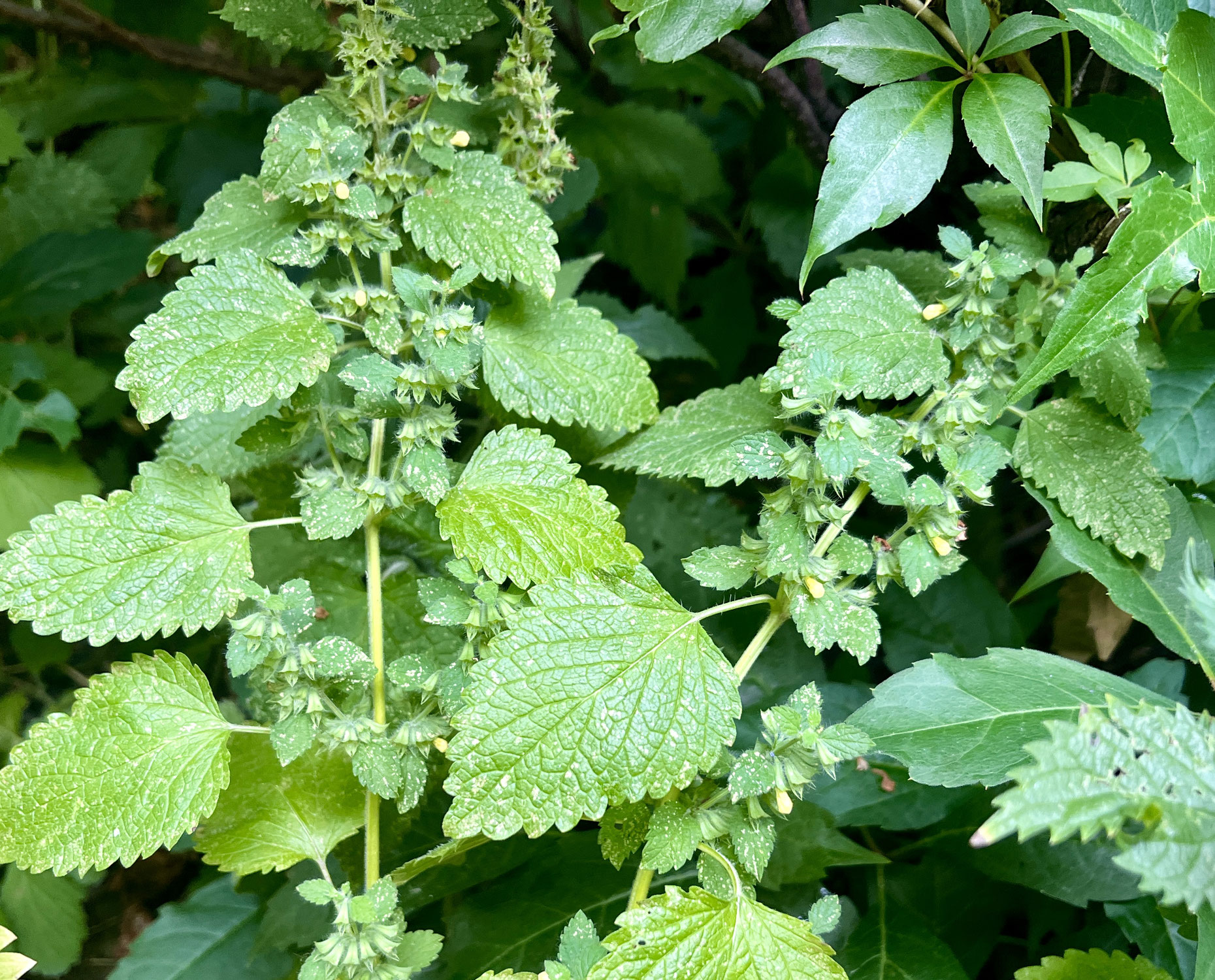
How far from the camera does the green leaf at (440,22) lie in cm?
87

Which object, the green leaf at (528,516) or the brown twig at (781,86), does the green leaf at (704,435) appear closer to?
the green leaf at (528,516)

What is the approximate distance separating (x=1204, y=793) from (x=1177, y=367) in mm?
508

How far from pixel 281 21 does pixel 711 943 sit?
895mm

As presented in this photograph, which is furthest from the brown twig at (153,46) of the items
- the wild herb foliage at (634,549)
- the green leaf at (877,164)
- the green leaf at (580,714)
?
the green leaf at (580,714)

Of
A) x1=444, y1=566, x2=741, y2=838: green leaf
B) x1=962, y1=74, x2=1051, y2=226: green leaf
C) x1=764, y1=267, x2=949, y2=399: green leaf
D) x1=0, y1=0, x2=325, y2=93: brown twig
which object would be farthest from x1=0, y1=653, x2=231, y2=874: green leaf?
x1=0, y1=0, x2=325, y2=93: brown twig

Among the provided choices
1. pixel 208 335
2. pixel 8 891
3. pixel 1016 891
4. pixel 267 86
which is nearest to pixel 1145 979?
pixel 1016 891

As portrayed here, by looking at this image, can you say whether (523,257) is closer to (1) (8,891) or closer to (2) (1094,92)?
(2) (1094,92)

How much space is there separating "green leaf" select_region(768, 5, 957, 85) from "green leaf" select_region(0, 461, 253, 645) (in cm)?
62

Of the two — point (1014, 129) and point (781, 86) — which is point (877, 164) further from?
point (781, 86)

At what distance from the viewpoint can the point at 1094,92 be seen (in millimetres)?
960

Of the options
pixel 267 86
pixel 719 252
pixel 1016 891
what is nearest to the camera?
pixel 1016 891

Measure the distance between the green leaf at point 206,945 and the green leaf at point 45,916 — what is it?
0.38 feet

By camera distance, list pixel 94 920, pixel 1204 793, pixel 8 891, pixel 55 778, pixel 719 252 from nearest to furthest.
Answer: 1. pixel 1204 793
2. pixel 55 778
3. pixel 8 891
4. pixel 94 920
5. pixel 719 252

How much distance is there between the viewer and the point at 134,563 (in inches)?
29.6
